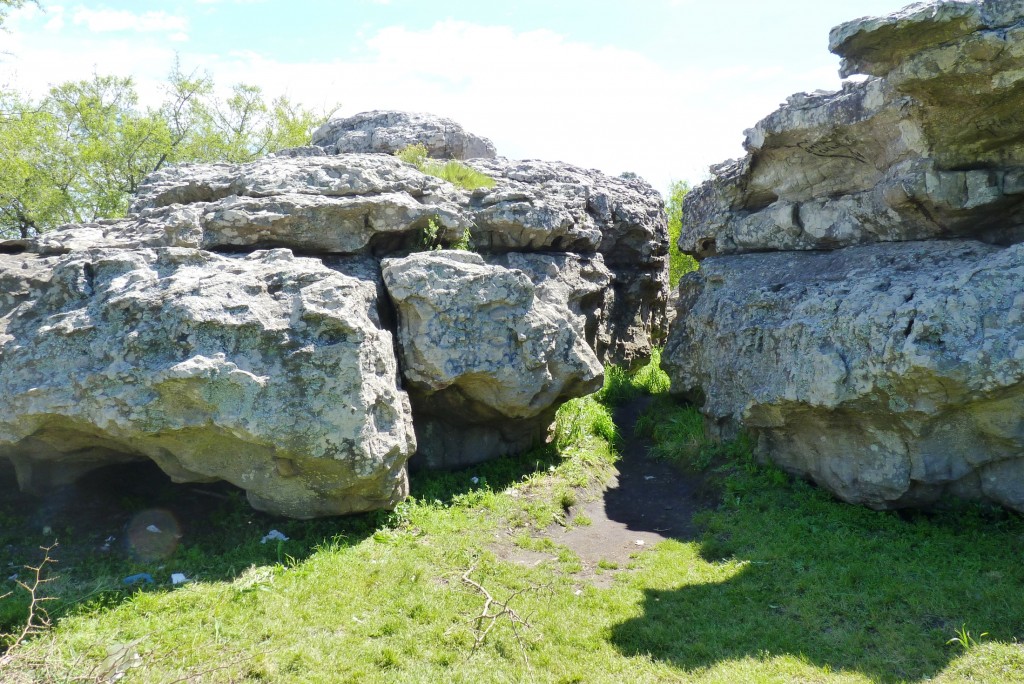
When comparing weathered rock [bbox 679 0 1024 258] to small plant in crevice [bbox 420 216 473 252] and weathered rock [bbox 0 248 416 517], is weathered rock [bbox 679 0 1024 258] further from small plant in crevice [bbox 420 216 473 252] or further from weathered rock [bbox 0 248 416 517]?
weathered rock [bbox 0 248 416 517]

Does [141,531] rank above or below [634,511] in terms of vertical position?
above

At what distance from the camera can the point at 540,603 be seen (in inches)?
273

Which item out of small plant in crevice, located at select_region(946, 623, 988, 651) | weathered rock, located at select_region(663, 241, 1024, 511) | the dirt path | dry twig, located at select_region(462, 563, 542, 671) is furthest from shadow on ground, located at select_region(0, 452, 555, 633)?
small plant in crevice, located at select_region(946, 623, 988, 651)

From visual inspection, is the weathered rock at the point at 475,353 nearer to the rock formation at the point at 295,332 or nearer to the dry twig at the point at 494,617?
the rock formation at the point at 295,332

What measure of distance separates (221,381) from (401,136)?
8785 millimetres

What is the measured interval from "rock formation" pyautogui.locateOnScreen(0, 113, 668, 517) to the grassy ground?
2.99 ft

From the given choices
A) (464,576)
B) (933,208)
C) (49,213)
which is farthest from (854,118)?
(49,213)

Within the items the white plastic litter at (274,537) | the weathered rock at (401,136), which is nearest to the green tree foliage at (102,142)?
the weathered rock at (401,136)

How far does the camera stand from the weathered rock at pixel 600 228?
11.9 metres

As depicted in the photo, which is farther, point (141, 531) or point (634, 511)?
point (634, 511)

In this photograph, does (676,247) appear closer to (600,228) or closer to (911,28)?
(600,228)

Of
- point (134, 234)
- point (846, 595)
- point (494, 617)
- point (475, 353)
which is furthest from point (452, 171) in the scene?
point (846, 595)

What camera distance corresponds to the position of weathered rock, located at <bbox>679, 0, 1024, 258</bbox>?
7734mm

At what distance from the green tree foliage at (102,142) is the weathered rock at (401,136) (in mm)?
10300
